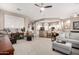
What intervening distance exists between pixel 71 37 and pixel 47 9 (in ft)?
2.74

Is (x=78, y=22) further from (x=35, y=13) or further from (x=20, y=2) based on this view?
(x=20, y=2)

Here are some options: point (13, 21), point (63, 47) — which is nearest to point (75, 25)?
point (63, 47)

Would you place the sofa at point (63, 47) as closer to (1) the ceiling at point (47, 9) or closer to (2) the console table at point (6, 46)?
(1) the ceiling at point (47, 9)

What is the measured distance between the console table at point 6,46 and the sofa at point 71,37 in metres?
1.09

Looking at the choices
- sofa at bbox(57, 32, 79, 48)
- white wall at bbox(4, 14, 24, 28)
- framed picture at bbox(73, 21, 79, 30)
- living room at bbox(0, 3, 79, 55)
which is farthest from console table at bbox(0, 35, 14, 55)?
framed picture at bbox(73, 21, 79, 30)

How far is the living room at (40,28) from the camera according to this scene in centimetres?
201

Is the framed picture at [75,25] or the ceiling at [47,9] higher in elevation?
the ceiling at [47,9]

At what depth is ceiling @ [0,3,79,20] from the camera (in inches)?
78.5

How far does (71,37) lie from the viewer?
209cm

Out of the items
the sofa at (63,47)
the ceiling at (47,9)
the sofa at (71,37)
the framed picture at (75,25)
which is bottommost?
the sofa at (63,47)

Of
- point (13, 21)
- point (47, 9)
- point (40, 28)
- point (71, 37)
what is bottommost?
point (71, 37)

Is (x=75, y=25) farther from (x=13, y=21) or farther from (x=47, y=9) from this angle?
(x=13, y=21)

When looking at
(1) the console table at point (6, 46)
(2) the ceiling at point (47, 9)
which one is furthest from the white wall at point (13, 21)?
(1) the console table at point (6, 46)
